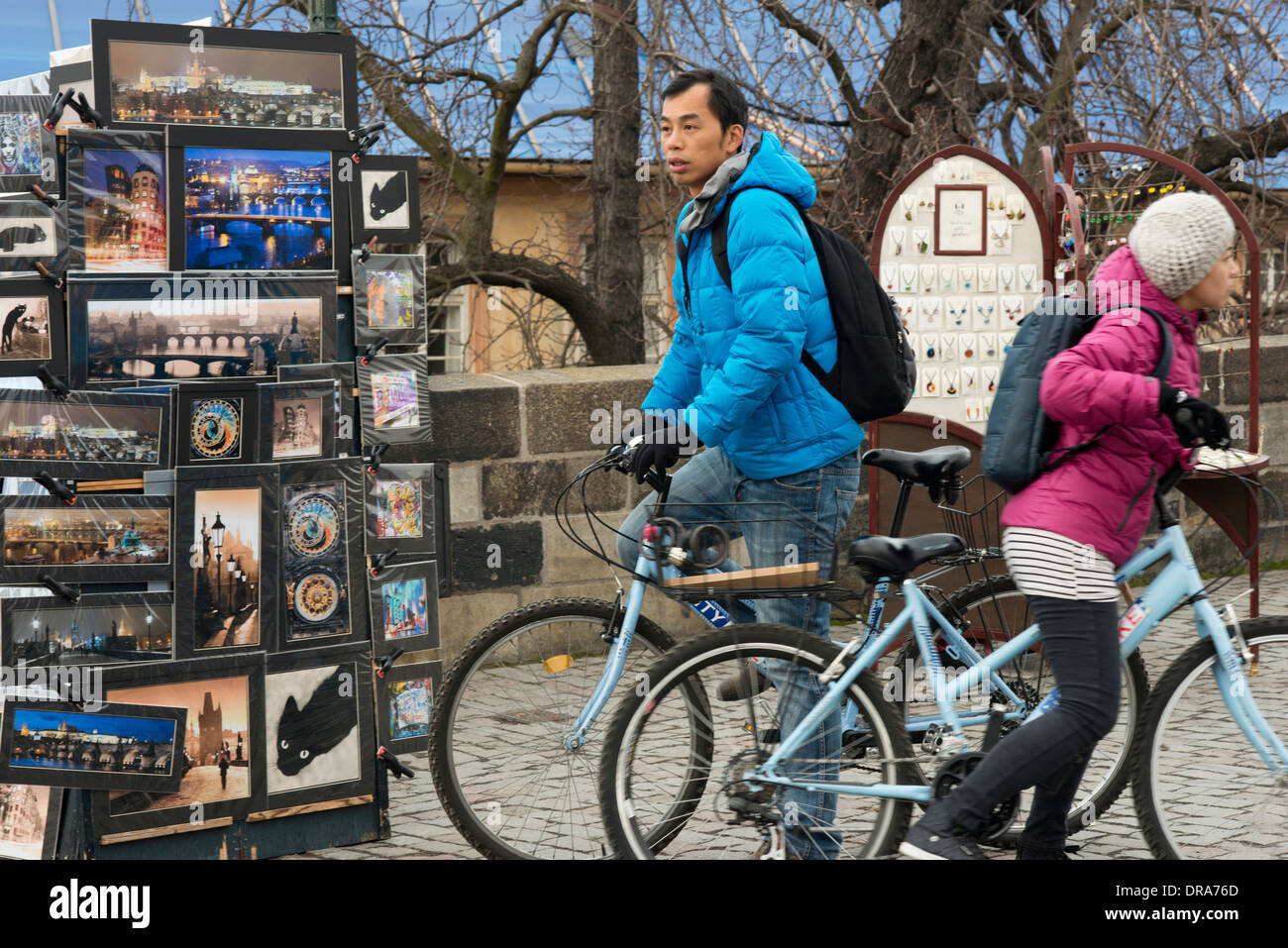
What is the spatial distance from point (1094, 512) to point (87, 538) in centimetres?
257

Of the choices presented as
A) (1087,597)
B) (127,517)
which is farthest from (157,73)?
(1087,597)

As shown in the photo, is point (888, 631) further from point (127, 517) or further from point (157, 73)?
point (157, 73)

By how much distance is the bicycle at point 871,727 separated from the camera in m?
3.43

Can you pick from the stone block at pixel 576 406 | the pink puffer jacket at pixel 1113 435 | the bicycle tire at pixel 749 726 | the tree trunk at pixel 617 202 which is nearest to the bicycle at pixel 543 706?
the bicycle tire at pixel 749 726

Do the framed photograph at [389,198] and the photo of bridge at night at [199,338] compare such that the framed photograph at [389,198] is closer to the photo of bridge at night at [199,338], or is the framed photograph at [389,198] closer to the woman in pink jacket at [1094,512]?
the photo of bridge at night at [199,338]

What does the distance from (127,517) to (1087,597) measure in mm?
2474

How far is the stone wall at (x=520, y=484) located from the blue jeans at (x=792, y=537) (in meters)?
2.39

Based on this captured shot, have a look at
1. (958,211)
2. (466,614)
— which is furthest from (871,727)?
(958,211)

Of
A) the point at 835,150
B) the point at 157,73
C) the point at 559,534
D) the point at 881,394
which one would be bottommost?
the point at 559,534

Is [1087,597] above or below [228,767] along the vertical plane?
above

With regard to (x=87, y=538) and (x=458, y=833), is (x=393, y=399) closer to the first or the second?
(x=87, y=538)

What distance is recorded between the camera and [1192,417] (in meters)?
3.11

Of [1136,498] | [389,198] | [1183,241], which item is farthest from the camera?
[389,198]
